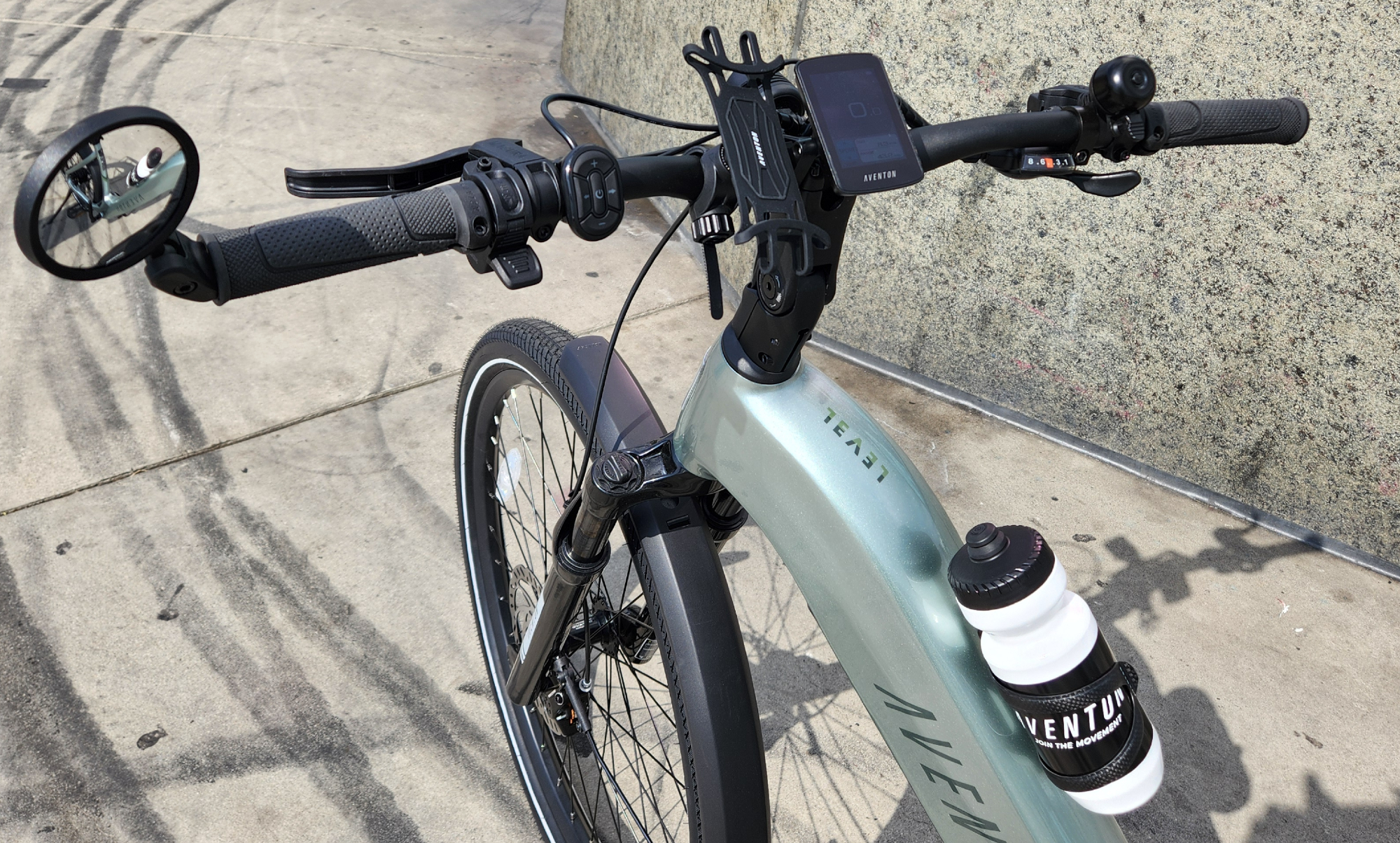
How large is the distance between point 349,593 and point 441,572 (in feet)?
0.80

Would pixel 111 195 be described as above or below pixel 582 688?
above

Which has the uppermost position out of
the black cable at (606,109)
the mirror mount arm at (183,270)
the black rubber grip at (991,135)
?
the black cable at (606,109)

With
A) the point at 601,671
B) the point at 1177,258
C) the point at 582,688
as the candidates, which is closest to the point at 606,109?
the point at 582,688

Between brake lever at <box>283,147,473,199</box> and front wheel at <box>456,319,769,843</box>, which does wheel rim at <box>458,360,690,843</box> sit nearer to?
front wheel at <box>456,319,769,843</box>

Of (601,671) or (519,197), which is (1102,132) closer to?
(519,197)

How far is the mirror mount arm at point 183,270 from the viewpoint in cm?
98

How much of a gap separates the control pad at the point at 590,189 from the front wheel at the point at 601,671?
1.76ft

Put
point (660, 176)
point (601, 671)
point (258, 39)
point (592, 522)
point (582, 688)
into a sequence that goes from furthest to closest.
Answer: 1. point (258, 39)
2. point (601, 671)
3. point (582, 688)
4. point (592, 522)
5. point (660, 176)

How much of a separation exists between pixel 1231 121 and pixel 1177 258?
1756 mm

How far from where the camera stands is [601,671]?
2.54 m

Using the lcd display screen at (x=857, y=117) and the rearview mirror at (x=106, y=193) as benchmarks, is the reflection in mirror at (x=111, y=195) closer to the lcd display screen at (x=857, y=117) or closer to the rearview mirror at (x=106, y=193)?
the rearview mirror at (x=106, y=193)

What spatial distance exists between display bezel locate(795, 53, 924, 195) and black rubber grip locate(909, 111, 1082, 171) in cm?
4

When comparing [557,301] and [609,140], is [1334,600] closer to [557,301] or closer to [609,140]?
[557,301]

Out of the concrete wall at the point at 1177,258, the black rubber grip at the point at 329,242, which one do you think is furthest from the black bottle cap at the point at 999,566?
the concrete wall at the point at 1177,258
